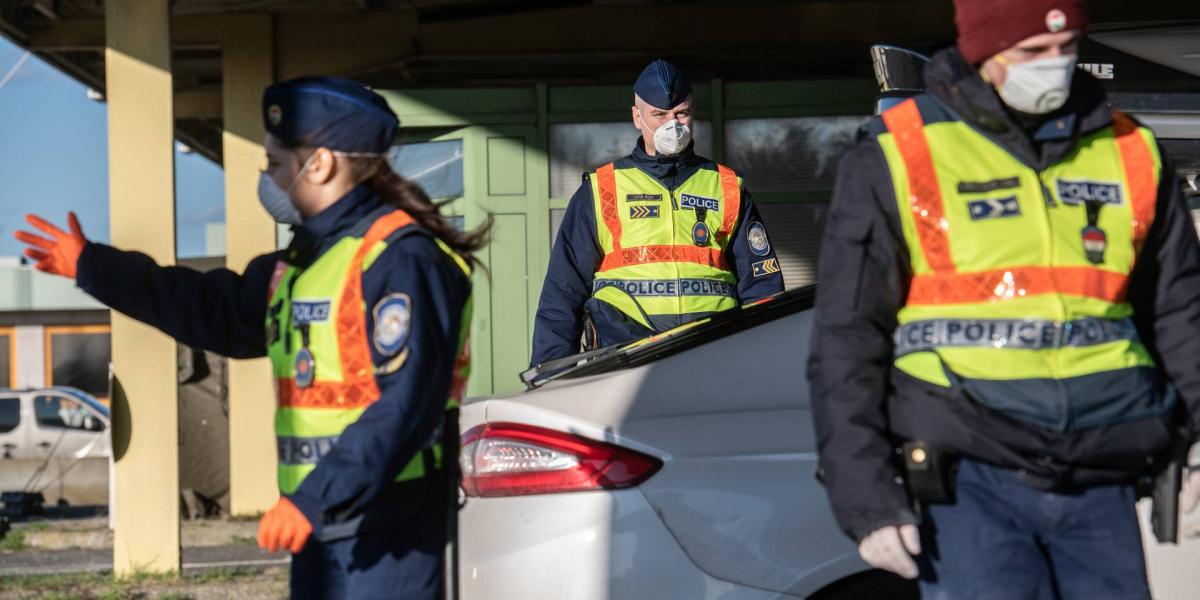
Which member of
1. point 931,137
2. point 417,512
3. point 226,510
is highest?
point 931,137

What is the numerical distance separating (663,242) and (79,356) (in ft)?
122

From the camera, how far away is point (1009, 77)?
2.63 meters

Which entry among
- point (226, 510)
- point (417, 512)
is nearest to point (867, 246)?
point (417, 512)

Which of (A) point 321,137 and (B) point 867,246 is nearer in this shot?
(B) point 867,246

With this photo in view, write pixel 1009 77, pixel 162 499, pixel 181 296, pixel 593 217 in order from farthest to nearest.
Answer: pixel 162 499
pixel 593 217
pixel 181 296
pixel 1009 77

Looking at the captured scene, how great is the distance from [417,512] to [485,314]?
670 centimetres

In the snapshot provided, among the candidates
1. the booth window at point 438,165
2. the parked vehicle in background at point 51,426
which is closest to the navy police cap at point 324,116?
the booth window at point 438,165

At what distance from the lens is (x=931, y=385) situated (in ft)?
8.61

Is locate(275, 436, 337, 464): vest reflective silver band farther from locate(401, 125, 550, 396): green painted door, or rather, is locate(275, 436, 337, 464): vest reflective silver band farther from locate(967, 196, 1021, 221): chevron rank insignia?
locate(401, 125, 550, 396): green painted door

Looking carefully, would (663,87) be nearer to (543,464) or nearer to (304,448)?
(543,464)

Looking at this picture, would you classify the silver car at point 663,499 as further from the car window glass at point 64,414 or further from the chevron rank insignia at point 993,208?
the car window glass at point 64,414

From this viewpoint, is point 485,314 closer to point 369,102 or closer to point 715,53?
point 715,53

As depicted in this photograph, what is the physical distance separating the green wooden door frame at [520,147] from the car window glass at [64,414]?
13838 mm

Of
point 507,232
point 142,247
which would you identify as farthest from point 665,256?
point 507,232
